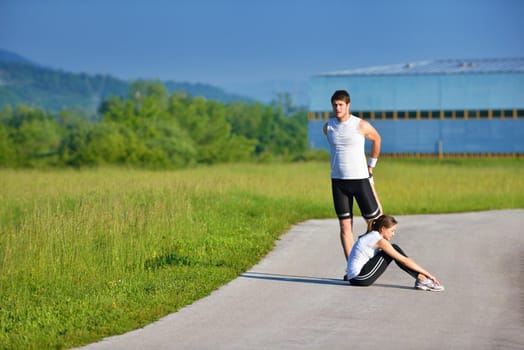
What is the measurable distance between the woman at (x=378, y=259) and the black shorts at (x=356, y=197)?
0.41m

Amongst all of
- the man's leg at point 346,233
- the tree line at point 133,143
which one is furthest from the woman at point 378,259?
the tree line at point 133,143

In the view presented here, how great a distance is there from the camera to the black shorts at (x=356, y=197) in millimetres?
10898

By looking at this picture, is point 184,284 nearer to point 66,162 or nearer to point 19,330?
point 19,330

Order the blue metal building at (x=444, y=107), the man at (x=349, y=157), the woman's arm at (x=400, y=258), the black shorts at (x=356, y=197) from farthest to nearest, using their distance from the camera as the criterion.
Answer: the blue metal building at (x=444, y=107), the black shorts at (x=356, y=197), the man at (x=349, y=157), the woman's arm at (x=400, y=258)

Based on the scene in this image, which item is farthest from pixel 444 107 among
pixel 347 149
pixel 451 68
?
pixel 347 149

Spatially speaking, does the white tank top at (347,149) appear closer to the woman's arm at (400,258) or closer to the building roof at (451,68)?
the woman's arm at (400,258)

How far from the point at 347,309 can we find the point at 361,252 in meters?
1.31

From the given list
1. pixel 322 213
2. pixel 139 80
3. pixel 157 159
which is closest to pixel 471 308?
pixel 322 213

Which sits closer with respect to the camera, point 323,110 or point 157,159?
point 157,159

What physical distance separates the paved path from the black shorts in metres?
0.77

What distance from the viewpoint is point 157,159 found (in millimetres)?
41281

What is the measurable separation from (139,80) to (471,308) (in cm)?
17640

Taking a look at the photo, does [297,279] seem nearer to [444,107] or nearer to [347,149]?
[347,149]

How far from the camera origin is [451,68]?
63.3 m
